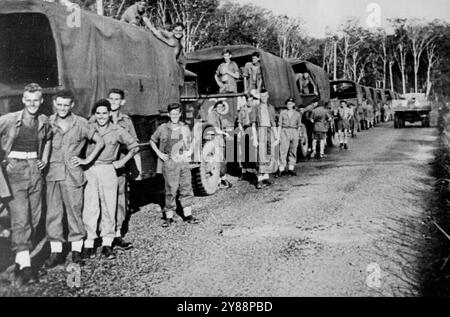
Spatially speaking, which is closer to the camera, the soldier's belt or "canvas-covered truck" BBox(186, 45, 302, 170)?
the soldier's belt

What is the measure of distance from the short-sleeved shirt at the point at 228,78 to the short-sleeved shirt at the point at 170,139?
435 centimetres

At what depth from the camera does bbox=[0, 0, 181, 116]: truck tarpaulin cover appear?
5020mm

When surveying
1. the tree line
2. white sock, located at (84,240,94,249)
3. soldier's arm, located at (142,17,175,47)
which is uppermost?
the tree line

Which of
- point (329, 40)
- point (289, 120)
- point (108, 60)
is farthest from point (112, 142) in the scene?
point (329, 40)

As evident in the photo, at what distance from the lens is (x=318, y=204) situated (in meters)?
6.93

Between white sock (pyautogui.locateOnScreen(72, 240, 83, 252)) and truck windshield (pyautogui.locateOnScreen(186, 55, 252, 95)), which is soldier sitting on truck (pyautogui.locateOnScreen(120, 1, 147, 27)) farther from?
white sock (pyautogui.locateOnScreen(72, 240, 83, 252))

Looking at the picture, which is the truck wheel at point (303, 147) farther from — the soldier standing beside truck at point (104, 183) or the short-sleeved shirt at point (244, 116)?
the soldier standing beside truck at point (104, 183)

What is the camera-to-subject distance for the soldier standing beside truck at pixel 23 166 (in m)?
4.12

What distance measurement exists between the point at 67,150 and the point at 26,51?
5.06ft

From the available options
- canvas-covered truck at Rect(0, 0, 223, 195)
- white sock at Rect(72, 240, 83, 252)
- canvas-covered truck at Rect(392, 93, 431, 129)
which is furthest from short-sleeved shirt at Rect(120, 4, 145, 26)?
canvas-covered truck at Rect(392, 93, 431, 129)

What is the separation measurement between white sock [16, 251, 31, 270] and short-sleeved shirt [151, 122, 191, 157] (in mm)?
Result: 2272

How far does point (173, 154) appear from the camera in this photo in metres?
5.95
